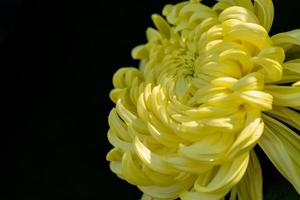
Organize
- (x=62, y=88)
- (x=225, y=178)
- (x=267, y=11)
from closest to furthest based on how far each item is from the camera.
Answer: (x=225, y=178) < (x=267, y=11) < (x=62, y=88)

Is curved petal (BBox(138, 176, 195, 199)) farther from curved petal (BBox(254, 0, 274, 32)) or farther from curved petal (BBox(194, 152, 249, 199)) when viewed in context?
curved petal (BBox(254, 0, 274, 32))

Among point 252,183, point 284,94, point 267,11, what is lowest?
point 252,183

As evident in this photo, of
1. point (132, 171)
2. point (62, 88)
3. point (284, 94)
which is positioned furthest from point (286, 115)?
point (62, 88)

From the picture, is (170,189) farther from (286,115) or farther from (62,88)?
(62,88)

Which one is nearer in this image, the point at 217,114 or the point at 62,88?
the point at 217,114

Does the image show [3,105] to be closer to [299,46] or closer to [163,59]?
[163,59]

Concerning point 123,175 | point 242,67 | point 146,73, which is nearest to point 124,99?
point 146,73
